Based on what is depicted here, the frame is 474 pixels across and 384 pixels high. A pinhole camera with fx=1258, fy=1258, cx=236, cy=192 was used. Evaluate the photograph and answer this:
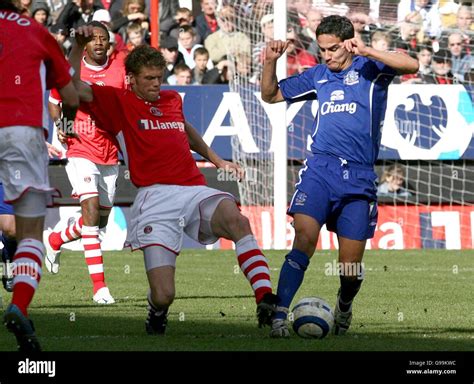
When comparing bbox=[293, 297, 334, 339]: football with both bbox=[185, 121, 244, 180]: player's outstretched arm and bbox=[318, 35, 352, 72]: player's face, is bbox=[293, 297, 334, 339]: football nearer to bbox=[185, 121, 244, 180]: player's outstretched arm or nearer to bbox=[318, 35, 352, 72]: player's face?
bbox=[185, 121, 244, 180]: player's outstretched arm

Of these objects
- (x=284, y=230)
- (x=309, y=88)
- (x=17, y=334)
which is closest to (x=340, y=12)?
(x=284, y=230)

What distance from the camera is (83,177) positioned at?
39.4 feet

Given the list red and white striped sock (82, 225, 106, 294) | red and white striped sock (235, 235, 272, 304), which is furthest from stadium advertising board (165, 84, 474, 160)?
red and white striped sock (235, 235, 272, 304)

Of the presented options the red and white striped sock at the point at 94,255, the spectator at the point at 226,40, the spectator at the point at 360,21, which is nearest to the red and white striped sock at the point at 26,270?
the red and white striped sock at the point at 94,255

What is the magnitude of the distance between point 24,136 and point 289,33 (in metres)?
12.6

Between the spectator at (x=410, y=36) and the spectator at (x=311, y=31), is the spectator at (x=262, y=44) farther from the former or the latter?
the spectator at (x=410, y=36)

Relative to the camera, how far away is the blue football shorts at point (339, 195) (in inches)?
345

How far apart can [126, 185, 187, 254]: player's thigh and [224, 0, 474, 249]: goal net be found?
9.80 metres

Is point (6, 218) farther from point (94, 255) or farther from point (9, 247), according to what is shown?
point (94, 255)

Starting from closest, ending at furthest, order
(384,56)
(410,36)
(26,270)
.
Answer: (26,270) → (384,56) → (410,36)

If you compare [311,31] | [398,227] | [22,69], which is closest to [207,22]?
[311,31]

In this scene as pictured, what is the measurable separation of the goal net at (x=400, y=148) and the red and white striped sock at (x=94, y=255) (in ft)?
23.2

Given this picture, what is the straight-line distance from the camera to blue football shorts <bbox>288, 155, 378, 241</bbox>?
8.77 m

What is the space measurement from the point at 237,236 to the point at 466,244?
10849mm
